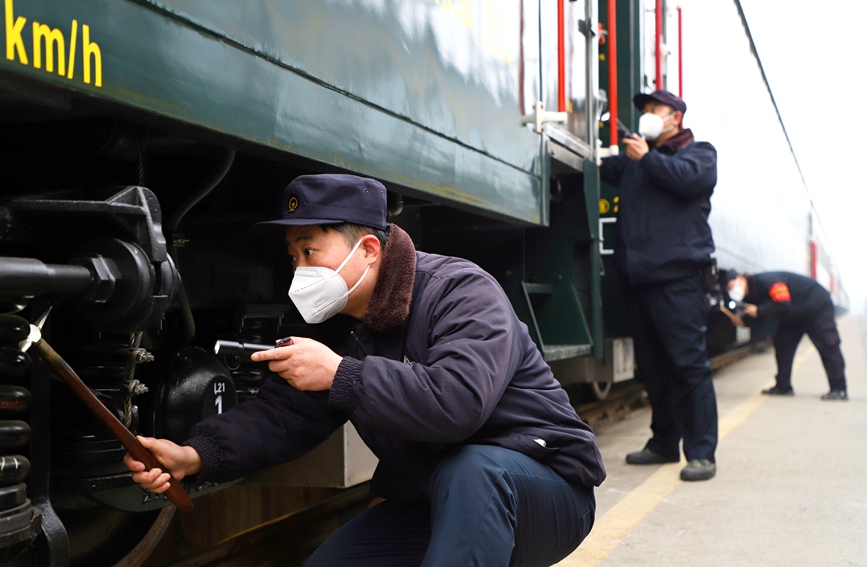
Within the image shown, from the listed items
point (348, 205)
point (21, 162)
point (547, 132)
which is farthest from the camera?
point (547, 132)

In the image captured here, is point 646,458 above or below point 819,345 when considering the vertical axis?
below

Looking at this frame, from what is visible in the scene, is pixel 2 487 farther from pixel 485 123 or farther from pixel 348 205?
pixel 485 123

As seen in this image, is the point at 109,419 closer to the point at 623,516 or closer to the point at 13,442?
the point at 13,442

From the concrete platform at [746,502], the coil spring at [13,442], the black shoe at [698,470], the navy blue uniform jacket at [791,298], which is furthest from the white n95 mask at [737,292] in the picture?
the coil spring at [13,442]

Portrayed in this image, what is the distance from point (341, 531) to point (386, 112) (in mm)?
1118

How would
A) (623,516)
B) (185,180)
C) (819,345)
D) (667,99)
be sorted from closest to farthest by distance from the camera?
(185,180)
(623,516)
(667,99)
(819,345)

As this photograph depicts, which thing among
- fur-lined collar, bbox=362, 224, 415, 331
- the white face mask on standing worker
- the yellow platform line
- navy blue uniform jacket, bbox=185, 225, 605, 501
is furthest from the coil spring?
the white face mask on standing worker

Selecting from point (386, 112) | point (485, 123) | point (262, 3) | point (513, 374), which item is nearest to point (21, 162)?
point (262, 3)

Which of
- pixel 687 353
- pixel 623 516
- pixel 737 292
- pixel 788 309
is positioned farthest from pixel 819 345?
pixel 623 516

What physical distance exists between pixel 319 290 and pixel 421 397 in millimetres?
367

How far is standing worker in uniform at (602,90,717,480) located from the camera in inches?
190

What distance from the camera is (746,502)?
14.1 feet

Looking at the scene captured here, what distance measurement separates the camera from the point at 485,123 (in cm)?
338

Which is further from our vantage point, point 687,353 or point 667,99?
point 667,99
